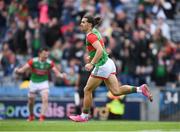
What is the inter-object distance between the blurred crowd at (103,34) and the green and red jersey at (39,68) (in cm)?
239

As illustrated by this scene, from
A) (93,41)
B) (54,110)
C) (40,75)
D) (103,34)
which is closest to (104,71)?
(93,41)

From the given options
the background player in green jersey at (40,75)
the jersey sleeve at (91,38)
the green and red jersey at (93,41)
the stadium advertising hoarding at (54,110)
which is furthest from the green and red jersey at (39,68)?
the jersey sleeve at (91,38)

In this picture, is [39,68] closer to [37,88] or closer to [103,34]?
[37,88]

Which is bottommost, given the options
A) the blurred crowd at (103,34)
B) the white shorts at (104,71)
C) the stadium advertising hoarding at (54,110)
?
the stadium advertising hoarding at (54,110)

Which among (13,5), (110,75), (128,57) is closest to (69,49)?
(128,57)

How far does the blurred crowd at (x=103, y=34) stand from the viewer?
979 inches

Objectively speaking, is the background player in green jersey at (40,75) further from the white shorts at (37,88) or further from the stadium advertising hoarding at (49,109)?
the stadium advertising hoarding at (49,109)

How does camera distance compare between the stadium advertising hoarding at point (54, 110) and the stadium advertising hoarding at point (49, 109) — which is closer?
the stadium advertising hoarding at point (54, 110)

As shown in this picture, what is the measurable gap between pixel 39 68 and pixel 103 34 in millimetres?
5238

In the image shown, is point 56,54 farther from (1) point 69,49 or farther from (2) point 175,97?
(2) point 175,97

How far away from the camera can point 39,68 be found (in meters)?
21.2

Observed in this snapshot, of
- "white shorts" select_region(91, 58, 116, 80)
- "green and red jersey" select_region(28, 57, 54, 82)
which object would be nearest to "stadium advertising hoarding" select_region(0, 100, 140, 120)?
"green and red jersey" select_region(28, 57, 54, 82)

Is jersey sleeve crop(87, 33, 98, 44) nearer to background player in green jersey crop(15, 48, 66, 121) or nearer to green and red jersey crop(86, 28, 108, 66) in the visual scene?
green and red jersey crop(86, 28, 108, 66)

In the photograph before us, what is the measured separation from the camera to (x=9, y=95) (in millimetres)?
24266
